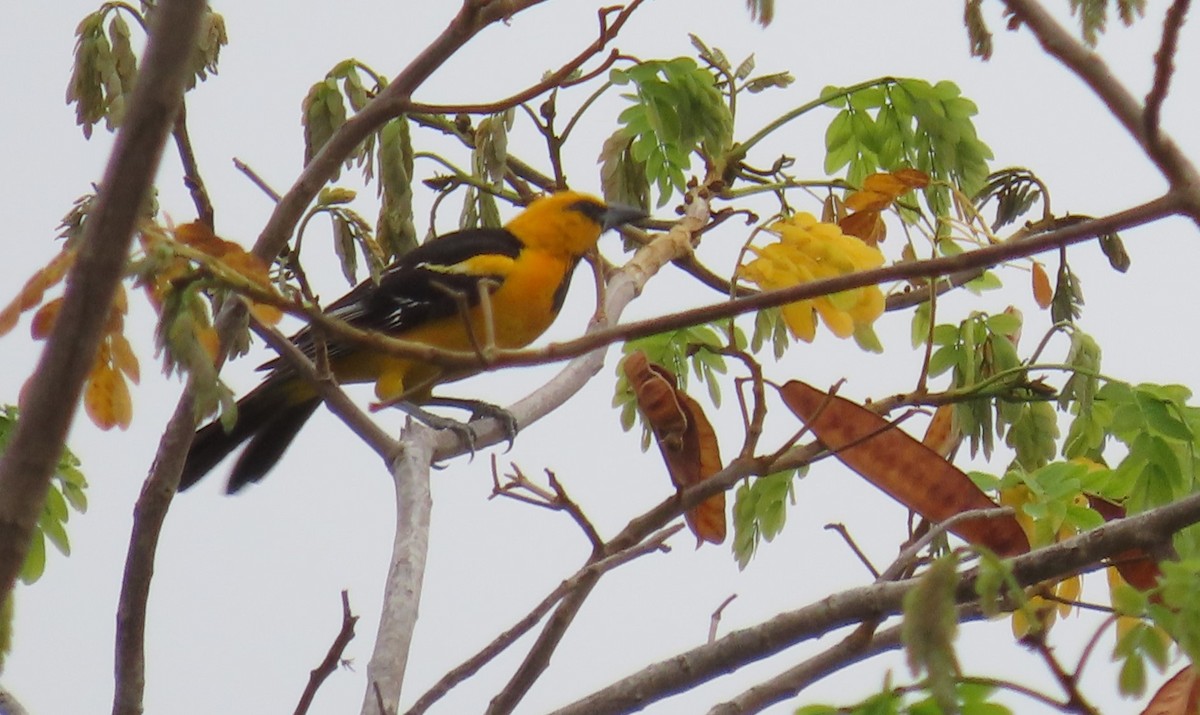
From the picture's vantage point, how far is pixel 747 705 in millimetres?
1690

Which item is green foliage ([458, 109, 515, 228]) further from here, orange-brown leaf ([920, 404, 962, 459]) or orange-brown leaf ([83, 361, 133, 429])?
orange-brown leaf ([83, 361, 133, 429])

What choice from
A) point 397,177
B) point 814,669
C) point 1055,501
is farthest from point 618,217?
point 814,669

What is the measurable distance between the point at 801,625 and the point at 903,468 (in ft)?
1.37

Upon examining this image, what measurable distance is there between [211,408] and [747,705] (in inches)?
29.4

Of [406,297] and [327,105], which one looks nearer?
[327,105]

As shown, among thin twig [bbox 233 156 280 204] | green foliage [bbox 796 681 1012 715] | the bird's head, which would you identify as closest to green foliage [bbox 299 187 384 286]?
thin twig [bbox 233 156 280 204]

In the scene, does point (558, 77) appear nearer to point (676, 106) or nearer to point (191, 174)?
point (191, 174)

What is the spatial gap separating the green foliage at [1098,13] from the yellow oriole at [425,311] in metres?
2.80

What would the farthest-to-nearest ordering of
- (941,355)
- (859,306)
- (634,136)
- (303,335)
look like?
(303,335) → (634,136) → (941,355) → (859,306)

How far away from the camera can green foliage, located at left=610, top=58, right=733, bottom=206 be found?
10.6 ft

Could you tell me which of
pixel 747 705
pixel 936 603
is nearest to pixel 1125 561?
pixel 747 705

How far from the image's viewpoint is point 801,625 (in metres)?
1.63

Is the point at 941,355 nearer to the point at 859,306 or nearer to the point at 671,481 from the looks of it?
the point at 859,306

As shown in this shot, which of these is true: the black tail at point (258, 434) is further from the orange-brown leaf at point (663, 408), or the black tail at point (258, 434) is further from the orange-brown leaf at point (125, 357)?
the orange-brown leaf at point (125, 357)
